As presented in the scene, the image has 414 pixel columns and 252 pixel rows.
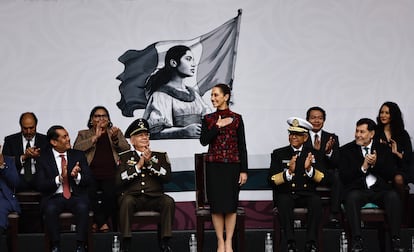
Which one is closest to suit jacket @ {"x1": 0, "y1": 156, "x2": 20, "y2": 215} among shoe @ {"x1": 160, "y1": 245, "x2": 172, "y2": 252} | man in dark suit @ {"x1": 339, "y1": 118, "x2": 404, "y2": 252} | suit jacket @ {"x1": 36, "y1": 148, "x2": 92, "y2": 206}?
suit jacket @ {"x1": 36, "y1": 148, "x2": 92, "y2": 206}

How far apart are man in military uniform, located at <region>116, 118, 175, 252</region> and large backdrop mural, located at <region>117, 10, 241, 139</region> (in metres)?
1.41

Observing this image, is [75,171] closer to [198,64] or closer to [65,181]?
[65,181]

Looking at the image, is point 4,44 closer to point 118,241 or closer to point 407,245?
point 118,241

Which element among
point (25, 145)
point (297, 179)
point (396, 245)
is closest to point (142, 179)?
point (297, 179)

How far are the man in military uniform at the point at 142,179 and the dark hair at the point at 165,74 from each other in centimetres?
150

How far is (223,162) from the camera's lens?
1048 cm

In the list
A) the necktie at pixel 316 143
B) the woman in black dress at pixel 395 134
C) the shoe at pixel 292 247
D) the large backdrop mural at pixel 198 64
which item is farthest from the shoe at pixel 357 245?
the large backdrop mural at pixel 198 64

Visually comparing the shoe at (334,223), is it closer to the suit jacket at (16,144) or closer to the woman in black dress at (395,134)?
the woman in black dress at (395,134)

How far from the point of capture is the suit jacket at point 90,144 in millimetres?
11750

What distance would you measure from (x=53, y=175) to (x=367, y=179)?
9.19 ft

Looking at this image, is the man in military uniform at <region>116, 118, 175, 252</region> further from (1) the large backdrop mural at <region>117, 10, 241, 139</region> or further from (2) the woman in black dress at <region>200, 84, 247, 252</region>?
(1) the large backdrop mural at <region>117, 10, 241, 139</region>

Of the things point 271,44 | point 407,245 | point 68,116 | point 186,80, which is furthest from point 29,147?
point 407,245

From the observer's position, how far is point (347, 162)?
11.0m

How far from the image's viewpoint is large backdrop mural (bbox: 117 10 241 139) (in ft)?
40.2
